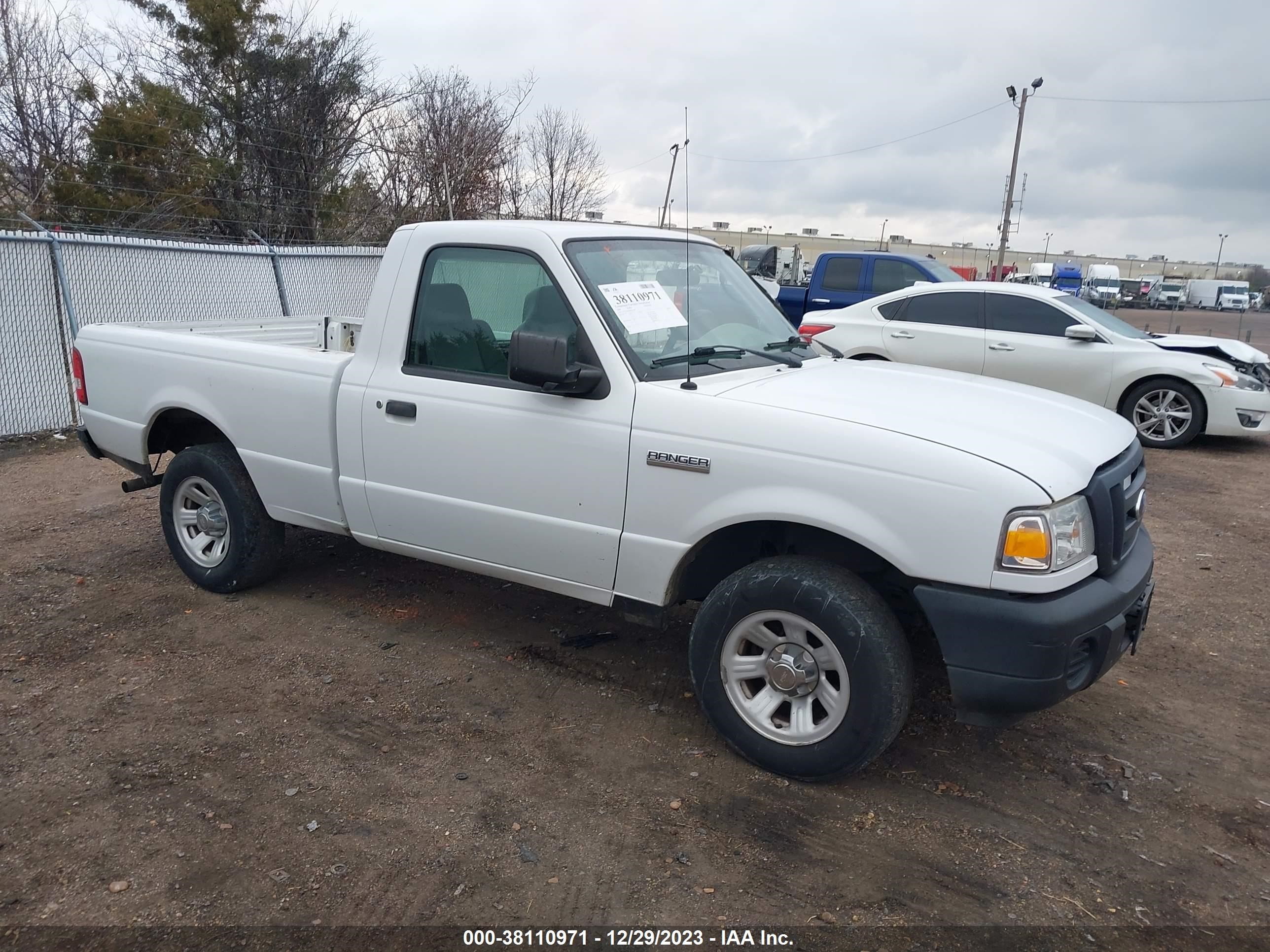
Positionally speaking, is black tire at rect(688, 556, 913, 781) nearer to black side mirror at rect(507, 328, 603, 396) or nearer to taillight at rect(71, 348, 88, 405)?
black side mirror at rect(507, 328, 603, 396)

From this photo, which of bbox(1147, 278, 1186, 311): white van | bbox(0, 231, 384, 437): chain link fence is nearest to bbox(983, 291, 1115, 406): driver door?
bbox(0, 231, 384, 437): chain link fence

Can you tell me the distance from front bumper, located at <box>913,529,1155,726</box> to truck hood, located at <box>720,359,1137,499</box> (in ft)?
1.22

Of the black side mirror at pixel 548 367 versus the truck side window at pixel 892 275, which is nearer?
the black side mirror at pixel 548 367

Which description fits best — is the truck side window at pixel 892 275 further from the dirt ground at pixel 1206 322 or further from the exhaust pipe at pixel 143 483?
the dirt ground at pixel 1206 322

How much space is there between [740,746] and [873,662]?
678 mm

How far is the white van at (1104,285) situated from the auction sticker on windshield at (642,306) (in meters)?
51.5

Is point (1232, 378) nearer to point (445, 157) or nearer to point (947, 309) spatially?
point (947, 309)

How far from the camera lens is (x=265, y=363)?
464 centimetres

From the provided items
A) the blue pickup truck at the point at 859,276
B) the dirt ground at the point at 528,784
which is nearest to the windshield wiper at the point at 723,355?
the dirt ground at the point at 528,784

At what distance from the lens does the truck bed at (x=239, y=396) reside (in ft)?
14.8

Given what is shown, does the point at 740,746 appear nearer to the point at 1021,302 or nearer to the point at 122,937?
the point at 122,937

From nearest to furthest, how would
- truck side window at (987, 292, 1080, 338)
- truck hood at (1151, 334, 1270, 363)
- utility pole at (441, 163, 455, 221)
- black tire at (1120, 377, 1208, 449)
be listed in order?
utility pole at (441, 163, 455, 221)
black tire at (1120, 377, 1208, 449)
truck side window at (987, 292, 1080, 338)
truck hood at (1151, 334, 1270, 363)

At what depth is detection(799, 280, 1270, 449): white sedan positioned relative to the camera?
934 centimetres

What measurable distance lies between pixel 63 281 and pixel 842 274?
9.32 metres
